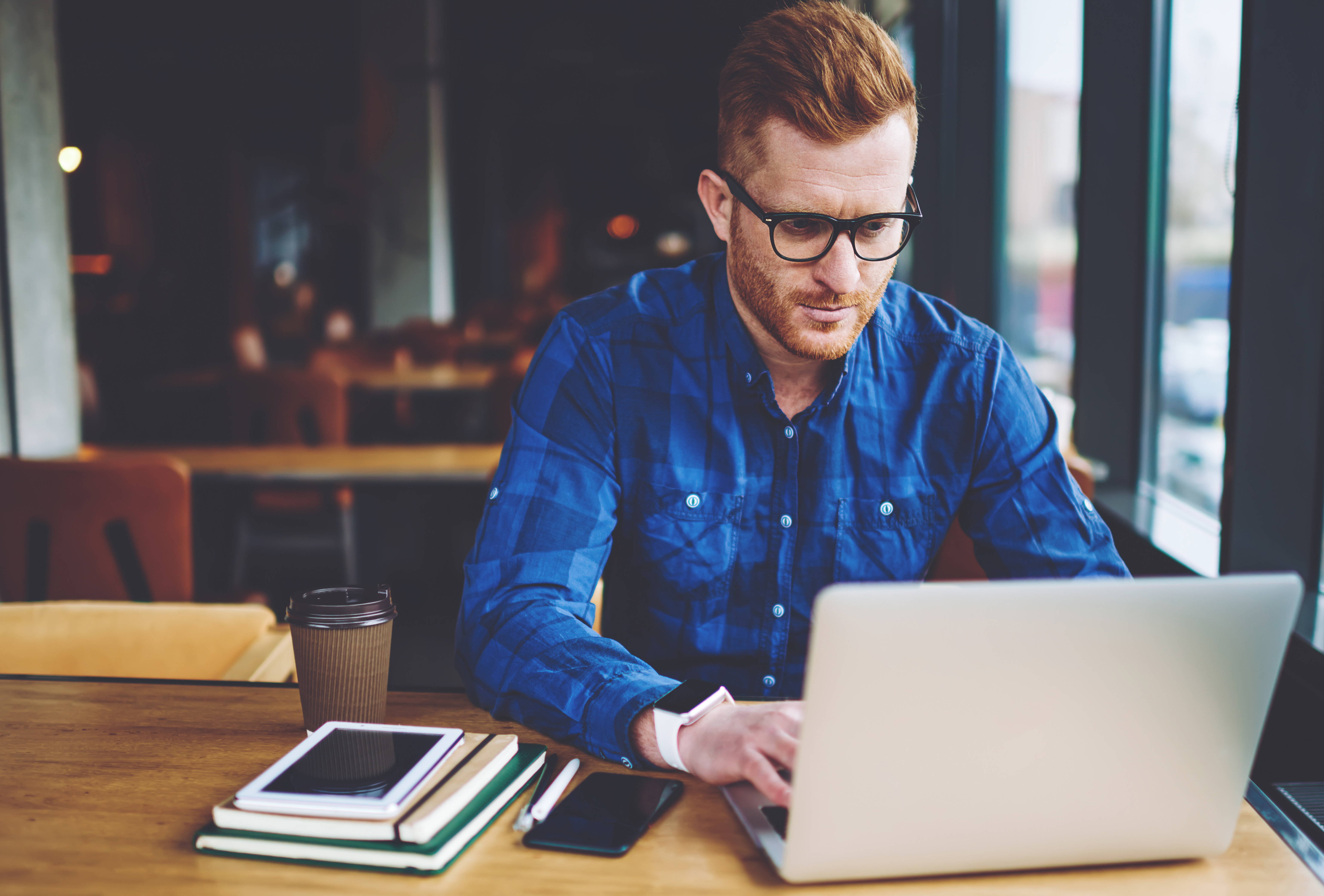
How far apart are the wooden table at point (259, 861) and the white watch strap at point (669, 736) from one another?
0.7 inches

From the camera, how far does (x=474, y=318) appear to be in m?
12.3

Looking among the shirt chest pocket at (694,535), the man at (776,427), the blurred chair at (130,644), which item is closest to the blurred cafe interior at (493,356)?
the blurred chair at (130,644)

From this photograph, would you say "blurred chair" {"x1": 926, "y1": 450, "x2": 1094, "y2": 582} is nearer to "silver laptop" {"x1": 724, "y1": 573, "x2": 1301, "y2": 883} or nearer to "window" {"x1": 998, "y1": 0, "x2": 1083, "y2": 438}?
"silver laptop" {"x1": 724, "y1": 573, "x2": 1301, "y2": 883}

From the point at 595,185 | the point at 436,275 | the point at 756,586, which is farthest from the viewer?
the point at 595,185

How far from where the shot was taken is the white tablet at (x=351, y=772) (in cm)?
83

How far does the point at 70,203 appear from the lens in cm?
1145

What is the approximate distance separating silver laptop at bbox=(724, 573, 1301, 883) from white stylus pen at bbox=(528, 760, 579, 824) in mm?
212

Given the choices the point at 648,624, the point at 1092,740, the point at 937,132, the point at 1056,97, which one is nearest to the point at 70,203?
the point at 937,132

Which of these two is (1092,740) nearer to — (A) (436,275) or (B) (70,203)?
(A) (436,275)

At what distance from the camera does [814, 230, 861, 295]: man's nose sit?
1.25 m

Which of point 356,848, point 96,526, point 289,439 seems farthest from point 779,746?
point 289,439

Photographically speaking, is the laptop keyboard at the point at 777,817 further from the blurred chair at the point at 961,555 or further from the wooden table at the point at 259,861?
the blurred chair at the point at 961,555

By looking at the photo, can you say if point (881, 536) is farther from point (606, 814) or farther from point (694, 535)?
point (606, 814)

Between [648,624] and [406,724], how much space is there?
0.40 m
